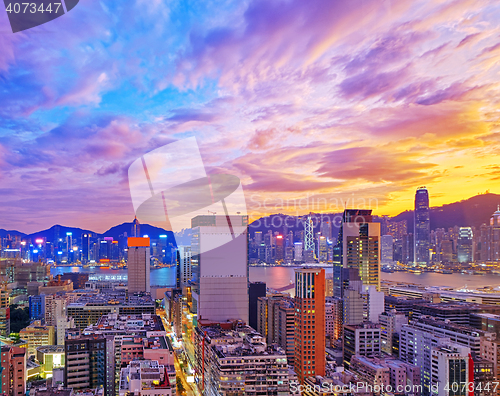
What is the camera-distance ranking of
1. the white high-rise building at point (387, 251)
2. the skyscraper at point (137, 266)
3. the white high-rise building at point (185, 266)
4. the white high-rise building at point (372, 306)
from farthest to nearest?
the white high-rise building at point (387, 251)
the skyscraper at point (137, 266)
the white high-rise building at point (185, 266)
the white high-rise building at point (372, 306)

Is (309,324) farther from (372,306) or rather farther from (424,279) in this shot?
(424,279)

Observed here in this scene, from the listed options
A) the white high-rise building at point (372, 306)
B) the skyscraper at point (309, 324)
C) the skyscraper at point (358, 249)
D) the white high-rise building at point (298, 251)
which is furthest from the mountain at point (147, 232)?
the skyscraper at point (309, 324)

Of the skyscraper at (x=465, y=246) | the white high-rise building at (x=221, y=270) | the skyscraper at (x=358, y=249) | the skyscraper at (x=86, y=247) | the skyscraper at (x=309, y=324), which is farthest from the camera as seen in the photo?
the skyscraper at (x=86, y=247)

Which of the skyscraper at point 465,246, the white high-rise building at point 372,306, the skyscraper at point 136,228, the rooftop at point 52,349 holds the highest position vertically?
the skyscraper at point 136,228

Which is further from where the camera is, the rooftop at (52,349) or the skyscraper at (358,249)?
the skyscraper at (358,249)

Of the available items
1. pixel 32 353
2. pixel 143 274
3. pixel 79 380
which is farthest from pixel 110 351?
pixel 143 274

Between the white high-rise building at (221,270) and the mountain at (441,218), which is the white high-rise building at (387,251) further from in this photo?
the white high-rise building at (221,270)

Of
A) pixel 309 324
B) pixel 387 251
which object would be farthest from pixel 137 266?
pixel 387 251

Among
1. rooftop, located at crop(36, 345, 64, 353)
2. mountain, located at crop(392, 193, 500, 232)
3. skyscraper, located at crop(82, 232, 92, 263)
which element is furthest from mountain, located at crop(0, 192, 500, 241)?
skyscraper, located at crop(82, 232, 92, 263)
